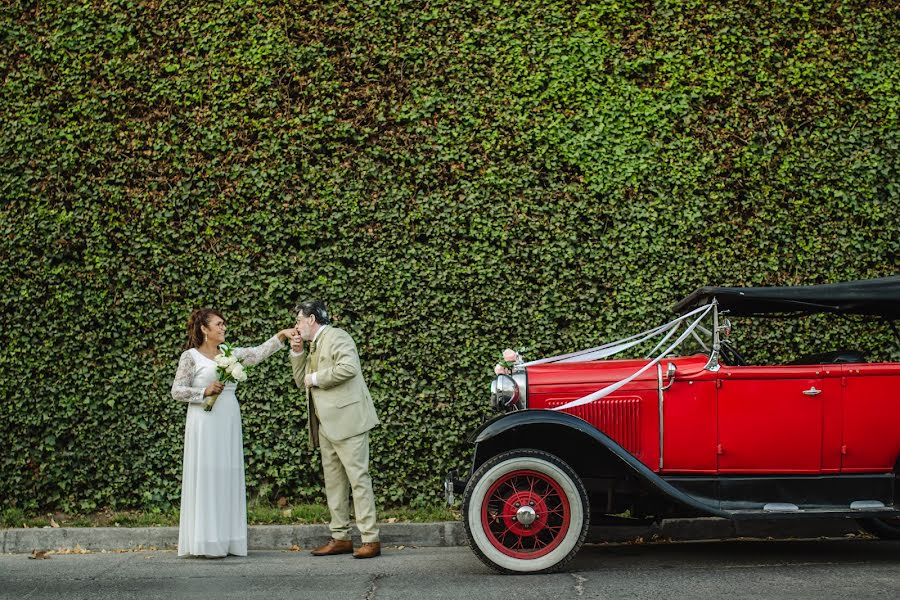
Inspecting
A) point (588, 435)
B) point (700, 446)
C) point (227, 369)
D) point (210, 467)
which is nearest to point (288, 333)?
point (227, 369)

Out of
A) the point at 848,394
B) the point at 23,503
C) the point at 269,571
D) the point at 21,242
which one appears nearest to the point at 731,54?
the point at 848,394

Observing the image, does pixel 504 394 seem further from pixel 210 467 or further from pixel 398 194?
pixel 398 194

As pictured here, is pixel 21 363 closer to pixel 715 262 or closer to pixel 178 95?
pixel 178 95

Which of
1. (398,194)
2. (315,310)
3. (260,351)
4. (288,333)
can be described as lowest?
(260,351)

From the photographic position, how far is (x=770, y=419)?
617cm

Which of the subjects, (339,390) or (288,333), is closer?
(339,390)

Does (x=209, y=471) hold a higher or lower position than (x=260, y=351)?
lower

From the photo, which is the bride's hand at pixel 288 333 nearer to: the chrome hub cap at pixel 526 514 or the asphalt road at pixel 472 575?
the asphalt road at pixel 472 575

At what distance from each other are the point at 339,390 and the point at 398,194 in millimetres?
2245

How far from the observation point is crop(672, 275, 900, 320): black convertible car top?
617cm

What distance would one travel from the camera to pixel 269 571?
628cm

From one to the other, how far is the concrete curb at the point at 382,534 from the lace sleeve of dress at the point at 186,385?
1235mm

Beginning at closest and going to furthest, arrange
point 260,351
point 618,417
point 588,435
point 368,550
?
point 588,435 → point 618,417 → point 368,550 → point 260,351

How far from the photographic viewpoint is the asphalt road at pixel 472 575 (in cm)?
540
